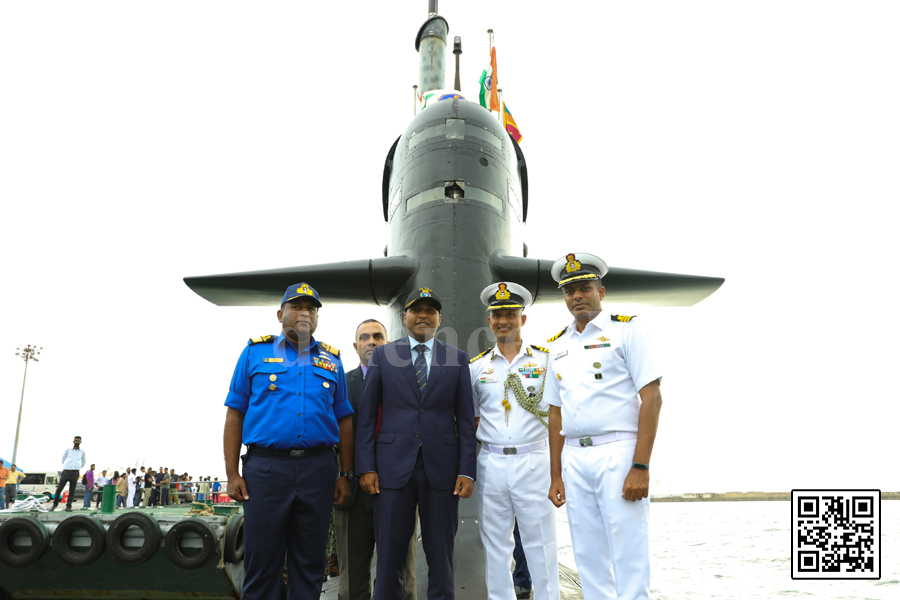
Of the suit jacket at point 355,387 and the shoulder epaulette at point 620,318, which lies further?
the suit jacket at point 355,387

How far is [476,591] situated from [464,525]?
3.65 ft

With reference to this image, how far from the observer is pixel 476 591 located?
4449 millimetres

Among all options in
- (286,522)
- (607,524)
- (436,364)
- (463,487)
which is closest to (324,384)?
(436,364)

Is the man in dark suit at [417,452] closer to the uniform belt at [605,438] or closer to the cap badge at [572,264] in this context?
the uniform belt at [605,438]

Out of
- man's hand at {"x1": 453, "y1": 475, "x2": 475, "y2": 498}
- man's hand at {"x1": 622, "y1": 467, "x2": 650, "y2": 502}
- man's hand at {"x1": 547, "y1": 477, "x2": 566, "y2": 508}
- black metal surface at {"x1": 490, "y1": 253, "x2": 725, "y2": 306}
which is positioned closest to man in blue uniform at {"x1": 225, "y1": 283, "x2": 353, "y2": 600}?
man's hand at {"x1": 453, "y1": 475, "x2": 475, "y2": 498}

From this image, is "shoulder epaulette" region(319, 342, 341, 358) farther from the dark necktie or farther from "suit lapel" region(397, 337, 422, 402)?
Result: the dark necktie

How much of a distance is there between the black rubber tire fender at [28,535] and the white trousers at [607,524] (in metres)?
3.52

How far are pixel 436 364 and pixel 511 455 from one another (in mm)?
741

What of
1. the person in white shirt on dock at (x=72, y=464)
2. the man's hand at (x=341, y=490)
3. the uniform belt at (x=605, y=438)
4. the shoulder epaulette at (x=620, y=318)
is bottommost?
the person in white shirt on dock at (x=72, y=464)

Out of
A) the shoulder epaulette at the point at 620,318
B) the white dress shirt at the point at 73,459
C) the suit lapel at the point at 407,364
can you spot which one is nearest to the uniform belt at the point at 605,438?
the shoulder epaulette at the point at 620,318

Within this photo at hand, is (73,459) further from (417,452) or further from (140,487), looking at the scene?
(417,452)

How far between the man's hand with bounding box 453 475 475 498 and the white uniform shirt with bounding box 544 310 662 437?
0.64 meters

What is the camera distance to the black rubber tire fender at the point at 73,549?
4043 millimetres

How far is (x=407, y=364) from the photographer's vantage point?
382 centimetres
